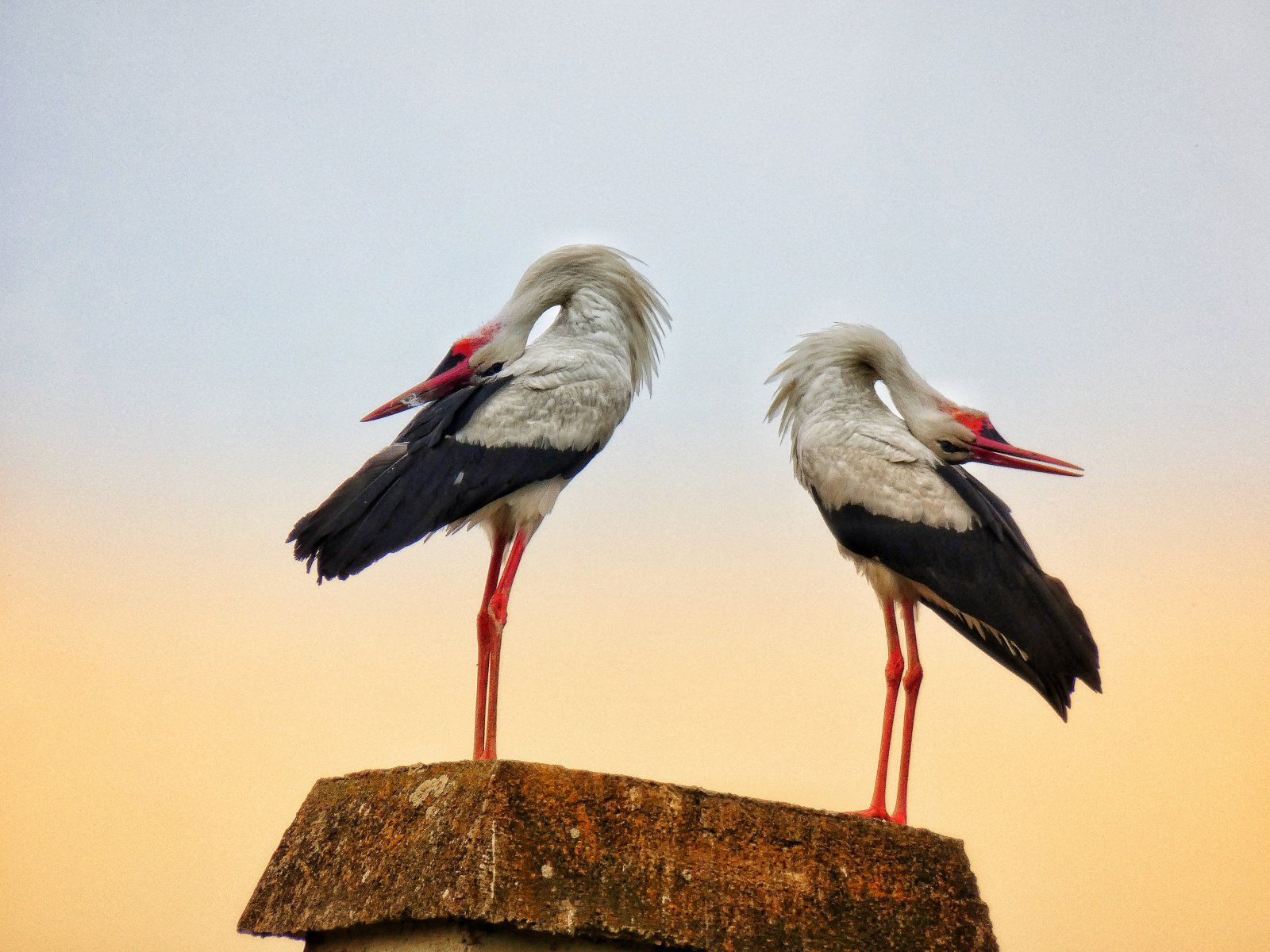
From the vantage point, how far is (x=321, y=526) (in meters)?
5.25

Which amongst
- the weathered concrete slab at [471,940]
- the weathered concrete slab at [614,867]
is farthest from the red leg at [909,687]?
the weathered concrete slab at [471,940]

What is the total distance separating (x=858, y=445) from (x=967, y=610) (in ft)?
2.88

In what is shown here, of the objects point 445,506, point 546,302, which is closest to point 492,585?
point 445,506

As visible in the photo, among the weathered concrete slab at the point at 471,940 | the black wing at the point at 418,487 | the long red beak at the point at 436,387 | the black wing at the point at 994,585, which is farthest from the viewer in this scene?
the long red beak at the point at 436,387

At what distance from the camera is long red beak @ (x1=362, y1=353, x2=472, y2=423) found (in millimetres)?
6016

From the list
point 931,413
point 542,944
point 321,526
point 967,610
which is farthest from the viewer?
point 931,413

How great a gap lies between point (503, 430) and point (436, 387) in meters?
0.63

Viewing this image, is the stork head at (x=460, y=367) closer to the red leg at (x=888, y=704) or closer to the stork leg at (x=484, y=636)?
the stork leg at (x=484, y=636)

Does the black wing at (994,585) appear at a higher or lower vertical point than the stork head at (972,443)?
lower

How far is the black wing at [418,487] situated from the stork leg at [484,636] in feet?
1.10

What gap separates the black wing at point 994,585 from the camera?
5492 mm

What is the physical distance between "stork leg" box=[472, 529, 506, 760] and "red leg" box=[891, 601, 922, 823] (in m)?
1.74

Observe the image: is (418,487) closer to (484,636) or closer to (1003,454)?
(484,636)

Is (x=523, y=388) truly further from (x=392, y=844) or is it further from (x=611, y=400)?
(x=392, y=844)
